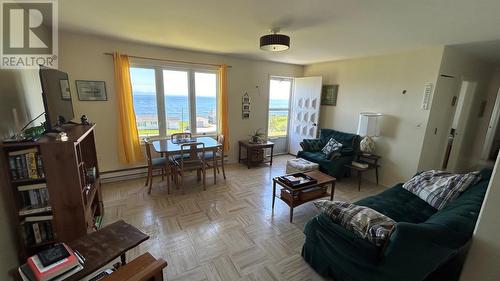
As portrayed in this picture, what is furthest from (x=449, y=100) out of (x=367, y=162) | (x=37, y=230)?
(x=37, y=230)

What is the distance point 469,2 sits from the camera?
166 cm

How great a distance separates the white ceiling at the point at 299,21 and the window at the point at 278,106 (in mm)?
1993

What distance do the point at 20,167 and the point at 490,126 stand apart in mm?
7853

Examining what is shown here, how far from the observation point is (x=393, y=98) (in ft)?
12.0

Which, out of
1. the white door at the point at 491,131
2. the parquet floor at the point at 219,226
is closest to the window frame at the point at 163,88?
the parquet floor at the point at 219,226

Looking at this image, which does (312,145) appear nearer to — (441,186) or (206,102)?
(441,186)

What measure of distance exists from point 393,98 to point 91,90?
5175 mm

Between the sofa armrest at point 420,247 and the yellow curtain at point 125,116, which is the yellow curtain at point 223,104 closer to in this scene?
the yellow curtain at point 125,116

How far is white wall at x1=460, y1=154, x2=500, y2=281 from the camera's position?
1.26 metres

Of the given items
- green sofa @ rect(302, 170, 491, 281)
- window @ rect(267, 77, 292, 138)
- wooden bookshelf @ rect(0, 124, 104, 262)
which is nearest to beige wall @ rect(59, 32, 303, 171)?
window @ rect(267, 77, 292, 138)

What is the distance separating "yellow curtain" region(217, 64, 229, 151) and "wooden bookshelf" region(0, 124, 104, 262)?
111 inches

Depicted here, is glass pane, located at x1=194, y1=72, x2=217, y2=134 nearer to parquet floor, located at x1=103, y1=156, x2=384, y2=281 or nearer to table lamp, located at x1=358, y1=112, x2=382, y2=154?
parquet floor, located at x1=103, y1=156, x2=384, y2=281

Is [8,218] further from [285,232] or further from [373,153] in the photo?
[373,153]

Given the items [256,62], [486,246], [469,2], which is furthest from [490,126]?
[256,62]
